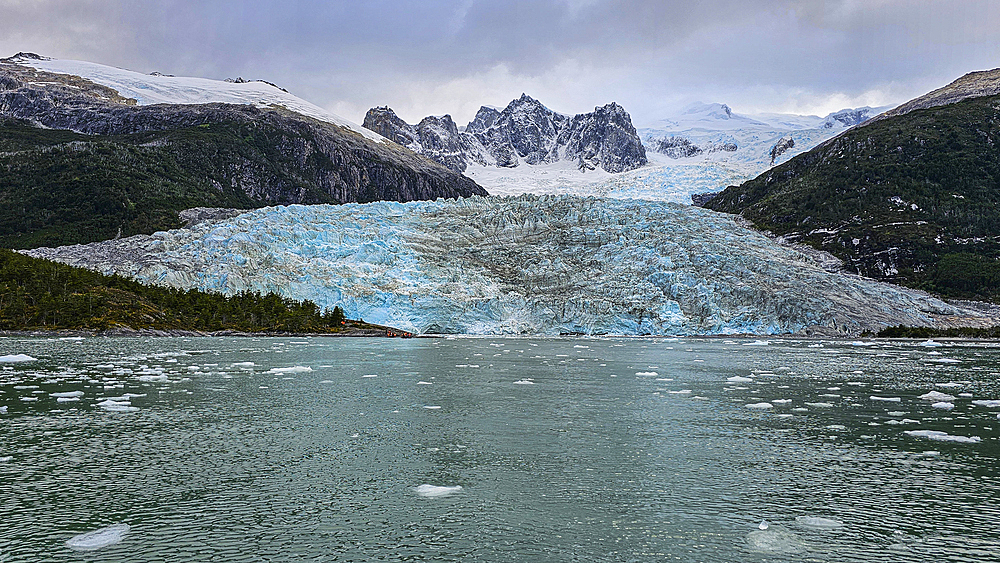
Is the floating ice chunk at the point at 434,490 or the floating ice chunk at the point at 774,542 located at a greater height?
the floating ice chunk at the point at 434,490

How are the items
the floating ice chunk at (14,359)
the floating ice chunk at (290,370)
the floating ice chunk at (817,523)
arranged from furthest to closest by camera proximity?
the floating ice chunk at (14,359) < the floating ice chunk at (290,370) < the floating ice chunk at (817,523)

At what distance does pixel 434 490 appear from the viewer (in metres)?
7.90

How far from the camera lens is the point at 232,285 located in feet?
188

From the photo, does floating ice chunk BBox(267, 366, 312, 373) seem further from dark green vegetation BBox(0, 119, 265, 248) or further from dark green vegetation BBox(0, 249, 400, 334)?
dark green vegetation BBox(0, 119, 265, 248)

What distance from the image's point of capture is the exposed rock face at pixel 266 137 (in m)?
146

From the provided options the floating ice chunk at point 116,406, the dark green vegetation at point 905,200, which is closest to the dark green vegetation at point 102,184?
the floating ice chunk at point 116,406

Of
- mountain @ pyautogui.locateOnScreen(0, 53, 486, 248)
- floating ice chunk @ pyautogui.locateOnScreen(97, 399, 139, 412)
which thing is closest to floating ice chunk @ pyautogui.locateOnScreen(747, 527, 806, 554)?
floating ice chunk @ pyautogui.locateOnScreen(97, 399, 139, 412)

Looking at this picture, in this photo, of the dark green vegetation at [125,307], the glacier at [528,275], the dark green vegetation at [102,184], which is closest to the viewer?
the dark green vegetation at [125,307]

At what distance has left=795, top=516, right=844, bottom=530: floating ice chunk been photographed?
6742 mm

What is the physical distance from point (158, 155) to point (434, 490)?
140 m

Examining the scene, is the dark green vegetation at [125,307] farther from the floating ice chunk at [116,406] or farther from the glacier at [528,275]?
the floating ice chunk at [116,406]

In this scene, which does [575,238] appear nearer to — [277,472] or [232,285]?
[232,285]

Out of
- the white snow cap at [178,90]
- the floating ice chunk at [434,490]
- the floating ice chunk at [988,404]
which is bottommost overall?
the floating ice chunk at [988,404]

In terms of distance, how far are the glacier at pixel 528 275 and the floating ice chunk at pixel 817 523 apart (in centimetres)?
4980
